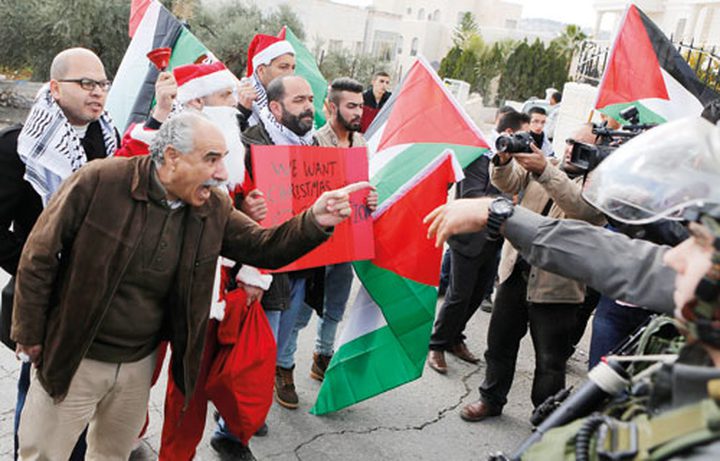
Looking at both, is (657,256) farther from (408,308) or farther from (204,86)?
(204,86)

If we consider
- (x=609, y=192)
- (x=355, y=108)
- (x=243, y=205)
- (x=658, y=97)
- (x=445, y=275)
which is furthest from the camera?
(x=445, y=275)

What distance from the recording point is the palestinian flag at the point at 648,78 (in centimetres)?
477

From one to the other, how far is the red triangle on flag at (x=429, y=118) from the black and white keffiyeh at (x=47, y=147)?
1.81 m

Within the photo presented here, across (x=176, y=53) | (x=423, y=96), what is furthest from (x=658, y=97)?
(x=176, y=53)

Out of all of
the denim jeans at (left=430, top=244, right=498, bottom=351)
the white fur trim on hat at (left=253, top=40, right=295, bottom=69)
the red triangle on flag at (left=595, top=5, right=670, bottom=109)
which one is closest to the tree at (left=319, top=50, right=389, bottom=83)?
the white fur trim on hat at (left=253, top=40, right=295, bottom=69)

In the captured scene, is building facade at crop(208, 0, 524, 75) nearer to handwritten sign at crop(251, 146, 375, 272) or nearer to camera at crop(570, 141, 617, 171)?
handwritten sign at crop(251, 146, 375, 272)

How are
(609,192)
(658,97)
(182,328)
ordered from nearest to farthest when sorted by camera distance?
(609,192) → (182,328) → (658,97)

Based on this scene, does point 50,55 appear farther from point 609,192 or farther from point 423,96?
point 609,192

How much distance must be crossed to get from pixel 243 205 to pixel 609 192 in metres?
1.89

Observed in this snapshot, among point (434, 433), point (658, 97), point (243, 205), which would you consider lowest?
point (434, 433)

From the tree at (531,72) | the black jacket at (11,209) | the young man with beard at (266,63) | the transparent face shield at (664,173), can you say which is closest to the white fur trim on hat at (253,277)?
the black jacket at (11,209)

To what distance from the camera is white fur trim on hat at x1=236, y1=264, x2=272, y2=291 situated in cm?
317

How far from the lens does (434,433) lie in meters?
3.98

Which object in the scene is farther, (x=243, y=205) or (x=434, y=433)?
(x=434, y=433)
